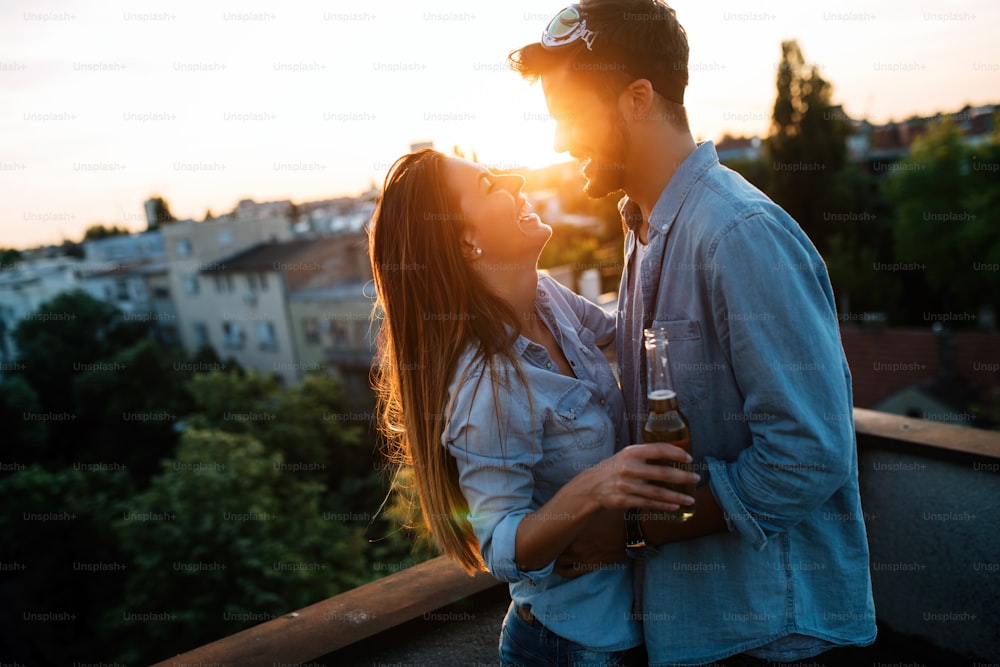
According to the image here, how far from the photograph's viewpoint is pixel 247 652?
2.38 metres

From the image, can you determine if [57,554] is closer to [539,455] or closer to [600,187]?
[539,455]

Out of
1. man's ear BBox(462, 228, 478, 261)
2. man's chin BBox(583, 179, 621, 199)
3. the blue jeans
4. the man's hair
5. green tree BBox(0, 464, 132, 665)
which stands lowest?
green tree BBox(0, 464, 132, 665)

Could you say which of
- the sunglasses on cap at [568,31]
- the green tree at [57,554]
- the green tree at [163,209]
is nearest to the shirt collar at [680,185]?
the sunglasses on cap at [568,31]

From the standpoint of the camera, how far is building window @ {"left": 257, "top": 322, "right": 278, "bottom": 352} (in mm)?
34562

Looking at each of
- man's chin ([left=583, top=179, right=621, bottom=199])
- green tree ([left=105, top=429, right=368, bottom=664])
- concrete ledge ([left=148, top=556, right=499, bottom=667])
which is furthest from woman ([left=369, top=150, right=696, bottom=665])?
green tree ([left=105, top=429, right=368, bottom=664])

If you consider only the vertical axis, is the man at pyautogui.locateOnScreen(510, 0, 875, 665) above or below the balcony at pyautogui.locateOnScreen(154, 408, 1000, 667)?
above

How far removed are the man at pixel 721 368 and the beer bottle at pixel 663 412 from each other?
10cm

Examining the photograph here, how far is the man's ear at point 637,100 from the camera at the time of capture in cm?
175

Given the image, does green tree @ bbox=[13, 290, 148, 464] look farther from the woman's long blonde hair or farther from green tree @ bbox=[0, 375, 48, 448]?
the woman's long blonde hair

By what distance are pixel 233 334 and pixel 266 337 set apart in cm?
333

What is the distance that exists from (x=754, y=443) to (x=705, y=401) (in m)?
0.19

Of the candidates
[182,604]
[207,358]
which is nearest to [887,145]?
[207,358]

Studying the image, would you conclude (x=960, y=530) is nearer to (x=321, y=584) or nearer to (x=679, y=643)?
(x=679, y=643)

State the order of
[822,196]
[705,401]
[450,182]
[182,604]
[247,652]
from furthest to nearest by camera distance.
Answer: [822,196] → [182,604] → [247,652] → [450,182] → [705,401]
